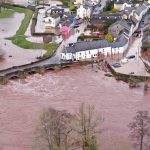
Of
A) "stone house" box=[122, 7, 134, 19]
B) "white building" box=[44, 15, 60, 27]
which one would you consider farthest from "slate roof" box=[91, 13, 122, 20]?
"white building" box=[44, 15, 60, 27]

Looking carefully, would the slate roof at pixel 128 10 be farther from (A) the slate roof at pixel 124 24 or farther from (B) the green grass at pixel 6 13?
(B) the green grass at pixel 6 13

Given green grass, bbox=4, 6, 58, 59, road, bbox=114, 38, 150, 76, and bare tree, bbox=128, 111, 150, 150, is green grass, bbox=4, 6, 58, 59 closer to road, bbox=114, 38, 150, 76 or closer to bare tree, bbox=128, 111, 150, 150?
road, bbox=114, 38, 150, 76

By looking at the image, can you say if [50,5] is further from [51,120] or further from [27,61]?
[51,120]

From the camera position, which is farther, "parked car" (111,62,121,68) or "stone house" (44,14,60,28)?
"stone house" (44,14,60,28)

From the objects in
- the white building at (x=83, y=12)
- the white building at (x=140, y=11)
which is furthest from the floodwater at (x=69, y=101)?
the white building at (x=83, y=12)

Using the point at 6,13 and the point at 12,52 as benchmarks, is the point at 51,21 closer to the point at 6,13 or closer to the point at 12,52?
the point at 12,52
